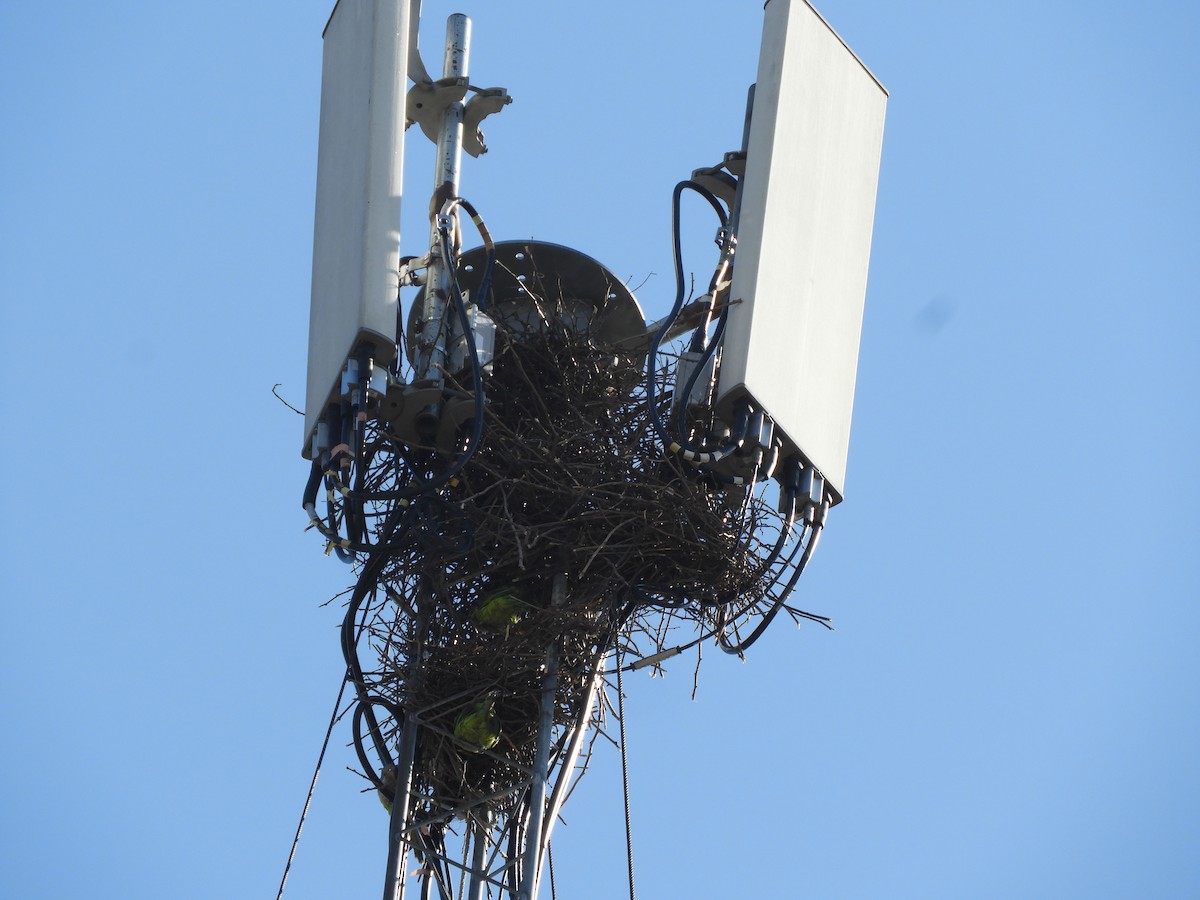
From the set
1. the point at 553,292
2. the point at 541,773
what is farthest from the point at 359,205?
the point at 541,773

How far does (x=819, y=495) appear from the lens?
9.98 meters

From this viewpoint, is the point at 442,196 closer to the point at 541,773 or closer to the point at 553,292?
the point at 553,292

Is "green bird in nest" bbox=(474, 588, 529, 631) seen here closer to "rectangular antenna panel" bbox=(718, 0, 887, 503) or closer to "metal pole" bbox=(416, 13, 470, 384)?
"metal pole" bbox=(416, 13, 470, 384)

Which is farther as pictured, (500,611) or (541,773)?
(500,611)

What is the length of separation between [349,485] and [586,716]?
4.83 feet

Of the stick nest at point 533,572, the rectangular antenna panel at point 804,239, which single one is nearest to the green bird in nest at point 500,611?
the stick nest at point 533,572

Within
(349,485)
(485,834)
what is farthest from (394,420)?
(485,834)

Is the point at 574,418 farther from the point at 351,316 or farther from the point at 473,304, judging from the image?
the point at 351,316

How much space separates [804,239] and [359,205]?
1946 mm

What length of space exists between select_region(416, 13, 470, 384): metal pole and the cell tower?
0.01 metres

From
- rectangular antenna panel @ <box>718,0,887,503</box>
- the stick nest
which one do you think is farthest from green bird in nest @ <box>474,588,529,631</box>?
rectangular antenna panel @ <box>718,0,887,503</box>

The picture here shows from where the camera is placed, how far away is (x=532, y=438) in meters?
10.5

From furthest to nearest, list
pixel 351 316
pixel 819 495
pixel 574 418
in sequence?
1. pixel 574 418
2. pixel 819 495
3. pixel 351 316

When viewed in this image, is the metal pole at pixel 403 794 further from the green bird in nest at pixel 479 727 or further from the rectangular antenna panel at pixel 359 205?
the rectangular antenna panel at pixel 359 205
